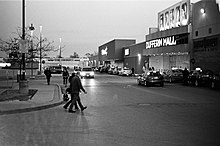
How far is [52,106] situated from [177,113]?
592 centimetres

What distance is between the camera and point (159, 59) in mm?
51156

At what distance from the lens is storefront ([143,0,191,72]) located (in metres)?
40.8

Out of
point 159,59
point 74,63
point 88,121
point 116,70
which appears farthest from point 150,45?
point 74,63

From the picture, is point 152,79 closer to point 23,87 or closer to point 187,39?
point 23,87

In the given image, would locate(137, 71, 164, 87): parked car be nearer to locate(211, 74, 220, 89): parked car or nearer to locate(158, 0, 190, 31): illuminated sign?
locate(211, 74, 220, 89): parked car

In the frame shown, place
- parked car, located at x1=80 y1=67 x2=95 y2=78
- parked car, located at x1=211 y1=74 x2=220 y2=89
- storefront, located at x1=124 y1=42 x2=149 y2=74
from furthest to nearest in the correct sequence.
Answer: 1. storefront, located at x1=124 y1=42 x2=149 y2=74
2. parked car, located at x1=80 y1=67 x2=95 y2=78
3. parked car, located at x1=211 y1=74 x2=220 y2=89

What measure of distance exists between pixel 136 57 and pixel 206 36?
98.6ft

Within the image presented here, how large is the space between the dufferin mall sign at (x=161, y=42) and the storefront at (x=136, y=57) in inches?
209

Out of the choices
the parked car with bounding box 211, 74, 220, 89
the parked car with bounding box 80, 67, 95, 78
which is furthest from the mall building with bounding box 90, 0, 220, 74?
the parked car with bounding box 80, 67, 95, 78

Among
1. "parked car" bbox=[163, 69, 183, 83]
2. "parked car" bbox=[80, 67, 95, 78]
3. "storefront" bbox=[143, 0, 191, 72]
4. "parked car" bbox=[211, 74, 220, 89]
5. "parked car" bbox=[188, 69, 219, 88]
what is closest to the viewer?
"parked car" bbox=[211, 74, 220, 89]

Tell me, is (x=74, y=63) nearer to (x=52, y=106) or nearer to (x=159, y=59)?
(x=159, y=59)

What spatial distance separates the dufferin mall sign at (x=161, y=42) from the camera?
4400 centimetres

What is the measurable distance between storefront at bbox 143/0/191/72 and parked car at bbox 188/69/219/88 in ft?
34.0

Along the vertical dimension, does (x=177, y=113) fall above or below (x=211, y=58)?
below
